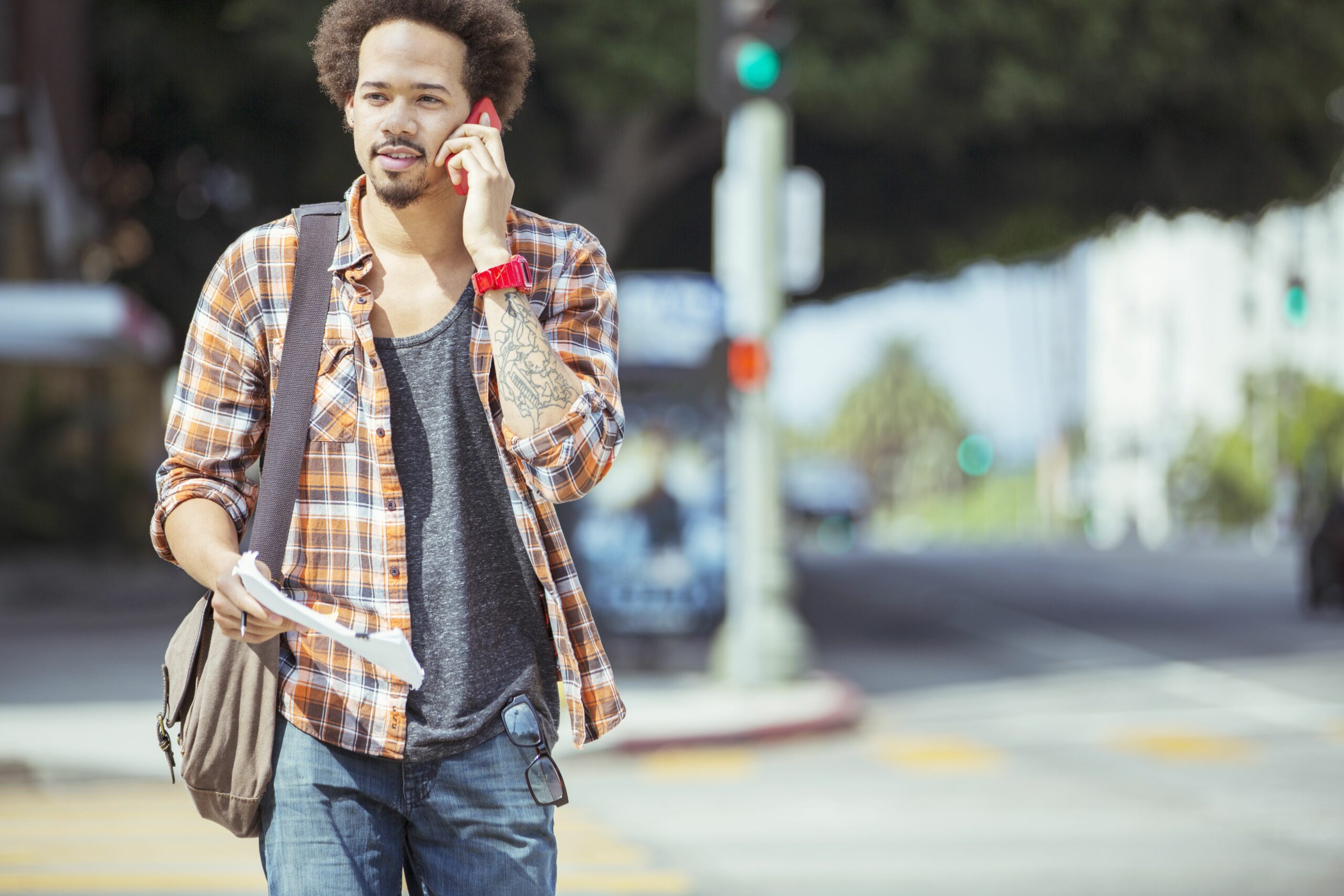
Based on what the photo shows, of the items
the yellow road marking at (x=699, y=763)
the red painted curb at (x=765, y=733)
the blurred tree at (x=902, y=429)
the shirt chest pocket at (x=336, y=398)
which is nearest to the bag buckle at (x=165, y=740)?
the shirt chest pocket at (x=336, y=398)

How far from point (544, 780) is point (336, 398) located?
1.97 feet

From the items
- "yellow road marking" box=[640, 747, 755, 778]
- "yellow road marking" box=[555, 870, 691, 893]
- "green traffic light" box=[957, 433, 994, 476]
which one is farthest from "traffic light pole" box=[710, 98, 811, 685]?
"green traffic light" box=[957, 433, 994, 476]

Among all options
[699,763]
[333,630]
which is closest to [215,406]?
[333,630]

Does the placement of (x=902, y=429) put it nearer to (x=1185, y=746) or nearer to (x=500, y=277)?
(x=1185, y=746)

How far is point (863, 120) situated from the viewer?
16438 millimetres

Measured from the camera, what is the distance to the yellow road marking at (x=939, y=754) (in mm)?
9742

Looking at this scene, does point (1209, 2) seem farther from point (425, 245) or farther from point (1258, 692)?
point (425, 245)

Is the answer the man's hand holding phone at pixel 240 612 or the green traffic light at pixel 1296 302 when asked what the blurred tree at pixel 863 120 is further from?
the man's hand holding phone at pixel 240 612

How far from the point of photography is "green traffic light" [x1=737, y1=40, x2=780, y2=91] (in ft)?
39.6

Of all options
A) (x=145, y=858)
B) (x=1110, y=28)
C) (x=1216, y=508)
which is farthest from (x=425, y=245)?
(x=1216, y=508)

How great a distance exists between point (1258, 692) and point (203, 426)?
12.0 meters

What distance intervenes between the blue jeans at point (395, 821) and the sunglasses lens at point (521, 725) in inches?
0.9

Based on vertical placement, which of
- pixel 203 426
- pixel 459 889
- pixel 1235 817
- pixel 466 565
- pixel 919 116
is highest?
pixel 919 116

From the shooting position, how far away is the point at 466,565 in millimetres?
2502
